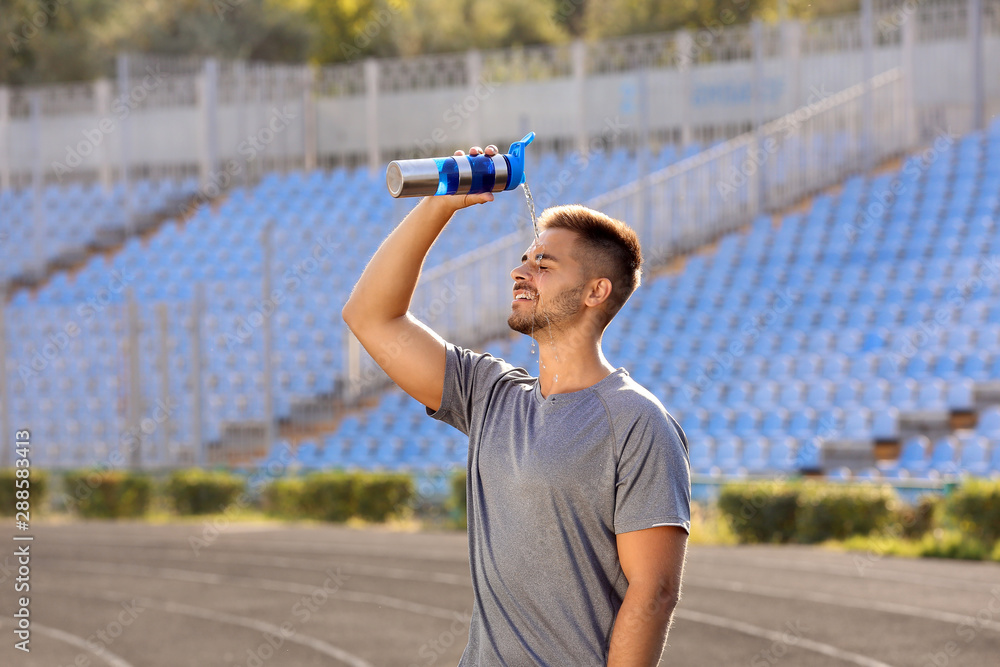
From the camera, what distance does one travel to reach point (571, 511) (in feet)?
8.60

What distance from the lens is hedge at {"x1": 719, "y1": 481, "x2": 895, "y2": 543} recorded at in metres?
12.6

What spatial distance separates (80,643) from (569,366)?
667cm

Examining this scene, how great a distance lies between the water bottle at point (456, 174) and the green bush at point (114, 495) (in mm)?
15216

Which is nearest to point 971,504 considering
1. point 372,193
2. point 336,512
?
point 336,512

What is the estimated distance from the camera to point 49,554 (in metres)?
13.1

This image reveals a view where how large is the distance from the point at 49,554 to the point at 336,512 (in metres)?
3.76

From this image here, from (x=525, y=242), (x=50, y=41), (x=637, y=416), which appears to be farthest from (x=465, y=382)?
(x=50, y=41)

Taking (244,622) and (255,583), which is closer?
(244,622)

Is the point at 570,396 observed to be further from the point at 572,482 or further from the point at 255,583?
the point at 255,583

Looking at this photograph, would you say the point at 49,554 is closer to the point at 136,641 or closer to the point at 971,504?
the point at 136,641

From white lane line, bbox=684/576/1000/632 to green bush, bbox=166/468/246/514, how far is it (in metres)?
8.13

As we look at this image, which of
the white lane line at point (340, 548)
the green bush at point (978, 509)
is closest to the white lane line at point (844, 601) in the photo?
the white lane line at point (340, 548)

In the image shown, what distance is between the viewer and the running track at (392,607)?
7887mm

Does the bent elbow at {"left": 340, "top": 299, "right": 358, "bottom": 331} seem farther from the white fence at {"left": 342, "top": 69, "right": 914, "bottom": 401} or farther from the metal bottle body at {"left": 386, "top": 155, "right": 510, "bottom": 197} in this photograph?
the white fence at {"left": 342, "top": 69, "right": 914, "bottom": 401}
